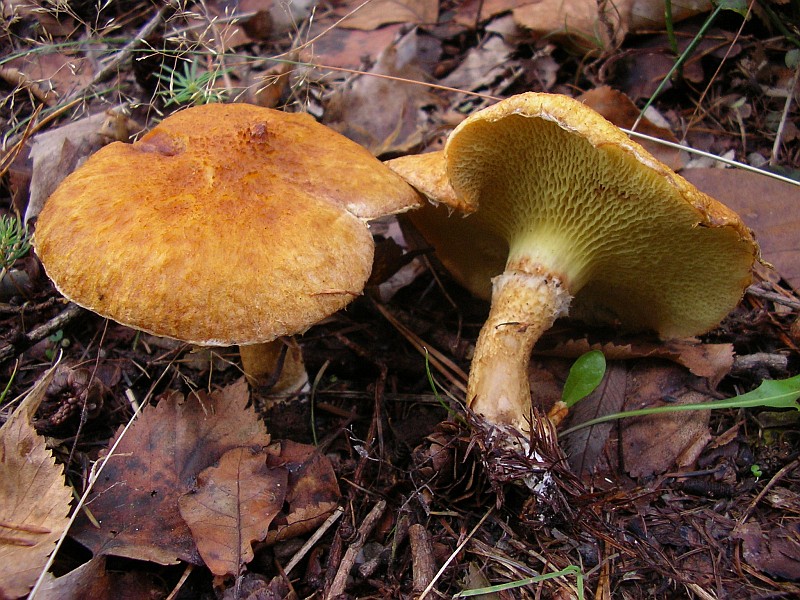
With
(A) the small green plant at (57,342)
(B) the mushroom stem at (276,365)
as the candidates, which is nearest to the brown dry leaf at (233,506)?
(B) the mushroom stem at (276,365)

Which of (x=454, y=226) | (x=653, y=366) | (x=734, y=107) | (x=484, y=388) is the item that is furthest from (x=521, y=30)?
(x=484, y=388)

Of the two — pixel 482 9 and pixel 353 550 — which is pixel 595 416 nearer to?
pixel 353 550

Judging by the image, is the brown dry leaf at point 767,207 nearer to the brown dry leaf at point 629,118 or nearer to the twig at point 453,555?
the brown dry leaf at point 629,118

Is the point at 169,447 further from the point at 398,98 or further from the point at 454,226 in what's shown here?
the point at 398,98

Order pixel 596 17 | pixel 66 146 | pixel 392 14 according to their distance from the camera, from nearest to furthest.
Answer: pixel 66 146, pixel 596 17, pixel 392 14

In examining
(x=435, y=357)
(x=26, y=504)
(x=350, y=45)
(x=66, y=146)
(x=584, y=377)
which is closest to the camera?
(x=26, y=504)

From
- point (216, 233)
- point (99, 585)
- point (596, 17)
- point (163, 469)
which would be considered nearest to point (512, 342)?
point (216, 233)
